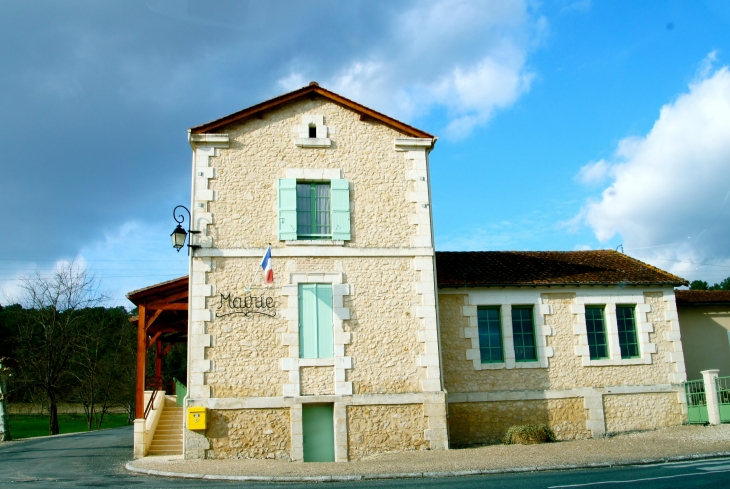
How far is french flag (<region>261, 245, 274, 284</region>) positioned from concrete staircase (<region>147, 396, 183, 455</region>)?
15.6ft

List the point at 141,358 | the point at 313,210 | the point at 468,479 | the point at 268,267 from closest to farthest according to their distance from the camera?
the point at 468,479, the point at 268,267, the point at 313,210, the point at 141,358

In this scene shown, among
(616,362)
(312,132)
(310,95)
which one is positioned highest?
(310,95)

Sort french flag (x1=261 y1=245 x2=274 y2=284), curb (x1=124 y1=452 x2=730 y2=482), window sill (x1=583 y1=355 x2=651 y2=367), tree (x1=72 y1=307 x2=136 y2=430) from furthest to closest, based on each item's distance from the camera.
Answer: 1. tree (x1=72 y1=307 x2=136 y2=430)
2. window sill (x1=583 y1=355 x2=651 y2=367)
3. french flag (x1=261 y1=245 x2=274 y2=284)
4. curb (x1=124 y1=452 x2=730 y2=482)

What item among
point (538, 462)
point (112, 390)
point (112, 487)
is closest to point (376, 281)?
point (538, 462)

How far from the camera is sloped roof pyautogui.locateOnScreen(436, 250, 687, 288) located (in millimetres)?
13992

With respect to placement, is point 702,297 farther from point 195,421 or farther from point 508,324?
point 195,421

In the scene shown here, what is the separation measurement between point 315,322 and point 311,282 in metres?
0.79

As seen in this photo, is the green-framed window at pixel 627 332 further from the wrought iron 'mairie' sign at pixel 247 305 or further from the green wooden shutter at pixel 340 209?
the wrought iron 'mairie' sign at pixel 247 305

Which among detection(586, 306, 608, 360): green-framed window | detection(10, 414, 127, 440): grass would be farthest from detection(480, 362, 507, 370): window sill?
detection(10, 414, 127, 440): grass

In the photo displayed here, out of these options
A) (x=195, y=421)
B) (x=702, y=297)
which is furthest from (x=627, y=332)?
(x=195, y=421)

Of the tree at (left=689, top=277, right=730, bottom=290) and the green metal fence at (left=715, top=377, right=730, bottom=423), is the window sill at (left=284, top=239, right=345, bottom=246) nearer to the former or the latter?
the green metal fence at (left=715, top=377, right=730, bottom=423)

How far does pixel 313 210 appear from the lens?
12727 mm

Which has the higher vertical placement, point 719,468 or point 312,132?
point 312,132

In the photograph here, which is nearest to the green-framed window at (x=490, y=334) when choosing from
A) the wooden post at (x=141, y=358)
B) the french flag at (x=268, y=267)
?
the french flag at (x=268, y=267)
